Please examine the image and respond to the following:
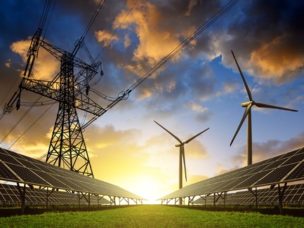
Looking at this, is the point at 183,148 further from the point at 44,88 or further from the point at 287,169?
the point at 287,169

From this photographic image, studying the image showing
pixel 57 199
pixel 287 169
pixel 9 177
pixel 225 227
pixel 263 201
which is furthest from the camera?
pixel 57 199

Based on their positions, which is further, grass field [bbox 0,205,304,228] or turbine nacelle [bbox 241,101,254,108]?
turbine nacelle [bbox 241,101,254,108]

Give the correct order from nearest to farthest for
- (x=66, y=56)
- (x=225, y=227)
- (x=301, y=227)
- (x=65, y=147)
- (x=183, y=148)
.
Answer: (x=301, y=227), (x=225, y=227), (x=65, y=147), (x=66, y=56), (x=183, y=148)

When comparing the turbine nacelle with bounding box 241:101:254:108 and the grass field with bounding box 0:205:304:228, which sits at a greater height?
the turbine nacelle with bounding box 241:101:254:108

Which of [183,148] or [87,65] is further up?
[87,65]

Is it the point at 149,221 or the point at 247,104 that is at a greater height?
the point at 247,104

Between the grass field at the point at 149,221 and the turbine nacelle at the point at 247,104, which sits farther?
the turbine nacelle at the point at 247,104

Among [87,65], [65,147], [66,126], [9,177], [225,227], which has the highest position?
[87,65]

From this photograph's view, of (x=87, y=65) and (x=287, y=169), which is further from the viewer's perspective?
(x=87, y=65)

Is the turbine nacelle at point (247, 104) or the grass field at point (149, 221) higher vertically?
the turbine nacelle at point (247, 104)

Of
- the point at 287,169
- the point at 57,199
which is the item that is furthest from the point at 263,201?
the point at 57,199

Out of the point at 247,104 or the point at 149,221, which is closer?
the point at 149,221
